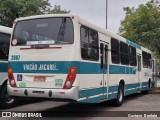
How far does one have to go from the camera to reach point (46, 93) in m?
9.51

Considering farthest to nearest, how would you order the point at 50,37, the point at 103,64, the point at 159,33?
the point at 159,33
the point at 103,64
the point at 50,37

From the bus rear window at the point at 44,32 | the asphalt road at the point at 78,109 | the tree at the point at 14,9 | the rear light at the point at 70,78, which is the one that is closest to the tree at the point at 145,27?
the tree at the point at 14,9

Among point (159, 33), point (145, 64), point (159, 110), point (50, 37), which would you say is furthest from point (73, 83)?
point (159, 33)

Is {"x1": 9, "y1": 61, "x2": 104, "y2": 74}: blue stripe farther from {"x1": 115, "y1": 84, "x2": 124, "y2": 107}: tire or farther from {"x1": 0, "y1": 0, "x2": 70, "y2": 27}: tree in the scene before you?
{"x1": 0, "y1": 0, "x2": 70, "y2": 27}: tree

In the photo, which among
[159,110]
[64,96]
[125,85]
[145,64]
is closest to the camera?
[64,96]

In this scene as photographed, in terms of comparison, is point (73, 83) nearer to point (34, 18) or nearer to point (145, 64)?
point (34, 18)

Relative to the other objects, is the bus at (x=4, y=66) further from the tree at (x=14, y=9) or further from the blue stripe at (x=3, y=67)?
the tree at (x=14, y=9)

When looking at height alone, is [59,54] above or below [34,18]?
below

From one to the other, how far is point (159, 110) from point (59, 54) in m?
5.20

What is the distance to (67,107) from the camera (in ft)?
41.9

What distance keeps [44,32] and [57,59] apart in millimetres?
1024

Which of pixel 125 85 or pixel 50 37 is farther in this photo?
pixel 125 85

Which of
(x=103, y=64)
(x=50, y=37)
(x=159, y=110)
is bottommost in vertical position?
(x=159, y=110)

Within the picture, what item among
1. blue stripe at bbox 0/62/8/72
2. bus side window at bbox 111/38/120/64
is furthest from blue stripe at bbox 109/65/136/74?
blue stripe at bbox 0/62/8/72
